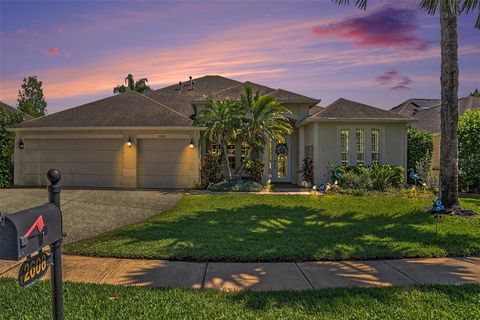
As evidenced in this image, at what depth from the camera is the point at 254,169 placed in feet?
52.7

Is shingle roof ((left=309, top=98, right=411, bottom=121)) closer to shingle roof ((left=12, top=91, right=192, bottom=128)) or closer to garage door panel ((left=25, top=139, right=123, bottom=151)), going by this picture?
shingle roof ((left=12, top=91, right=192, bottom=128))

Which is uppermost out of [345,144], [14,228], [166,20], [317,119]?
[166,20]

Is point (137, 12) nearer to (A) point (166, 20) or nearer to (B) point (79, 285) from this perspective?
(A) point (166, 20)

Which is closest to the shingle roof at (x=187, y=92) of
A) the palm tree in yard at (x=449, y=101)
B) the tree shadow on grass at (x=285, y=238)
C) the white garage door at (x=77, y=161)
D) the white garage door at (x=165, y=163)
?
the white garage door at (x=165, y=163)

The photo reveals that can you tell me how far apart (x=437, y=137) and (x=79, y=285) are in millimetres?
20646

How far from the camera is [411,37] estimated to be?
47.8 ft

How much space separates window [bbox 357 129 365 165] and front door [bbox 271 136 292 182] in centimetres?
378

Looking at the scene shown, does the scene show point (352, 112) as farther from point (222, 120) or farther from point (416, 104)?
point (416, 104)

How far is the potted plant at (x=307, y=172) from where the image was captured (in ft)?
52.9

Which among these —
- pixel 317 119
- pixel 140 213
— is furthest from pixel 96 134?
pixel 317 119

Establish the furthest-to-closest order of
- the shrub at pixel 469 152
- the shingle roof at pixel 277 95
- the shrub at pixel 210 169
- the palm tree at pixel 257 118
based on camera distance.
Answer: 1. the shingle roof at pixel 277 95
2. the shrub at pixel 210 169
3. the shrub at pixel 469 152
4. the palm tree at pixel 257 118

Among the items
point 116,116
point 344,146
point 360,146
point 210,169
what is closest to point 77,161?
point 116,116

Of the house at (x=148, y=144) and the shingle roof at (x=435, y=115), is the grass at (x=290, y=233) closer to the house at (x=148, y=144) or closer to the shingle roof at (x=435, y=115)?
the house at (x=148, y=144)

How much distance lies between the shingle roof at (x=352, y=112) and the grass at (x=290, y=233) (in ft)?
17.5
